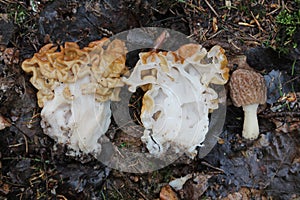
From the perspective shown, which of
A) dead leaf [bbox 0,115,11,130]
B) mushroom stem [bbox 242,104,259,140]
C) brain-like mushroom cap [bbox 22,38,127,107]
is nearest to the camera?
brain-like mushroom cap [bbox 22,38,127,107]

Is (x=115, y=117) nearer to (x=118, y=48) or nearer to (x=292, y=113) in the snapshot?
(x=118, y=48)

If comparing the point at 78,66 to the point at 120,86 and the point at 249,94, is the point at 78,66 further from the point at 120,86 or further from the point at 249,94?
the point at 249,94

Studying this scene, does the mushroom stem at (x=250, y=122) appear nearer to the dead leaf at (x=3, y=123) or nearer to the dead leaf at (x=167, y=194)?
the dead leaf at (x=167, y=194)

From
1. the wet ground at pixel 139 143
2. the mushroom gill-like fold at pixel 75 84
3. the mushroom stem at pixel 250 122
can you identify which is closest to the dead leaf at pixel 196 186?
the wet ground at pixel 139 143

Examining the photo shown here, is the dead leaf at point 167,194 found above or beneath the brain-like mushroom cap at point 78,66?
beneath

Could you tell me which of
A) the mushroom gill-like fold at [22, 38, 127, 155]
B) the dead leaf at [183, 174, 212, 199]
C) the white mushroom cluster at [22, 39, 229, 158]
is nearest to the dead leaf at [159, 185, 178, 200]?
the dead leaf at [183, 174, 212, 199]

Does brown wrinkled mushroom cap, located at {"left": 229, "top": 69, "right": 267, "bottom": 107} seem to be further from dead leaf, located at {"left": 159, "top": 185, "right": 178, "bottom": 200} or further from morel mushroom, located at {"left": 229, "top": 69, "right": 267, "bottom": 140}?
dead leaf, located at {"left": 159, "top": 185, "right": 178, "bottom": 200}

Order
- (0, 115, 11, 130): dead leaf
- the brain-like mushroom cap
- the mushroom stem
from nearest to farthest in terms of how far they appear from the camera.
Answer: the brain-like mushroom cap
(0, 115, 11, 130): dead leaf
the mushroom stem
